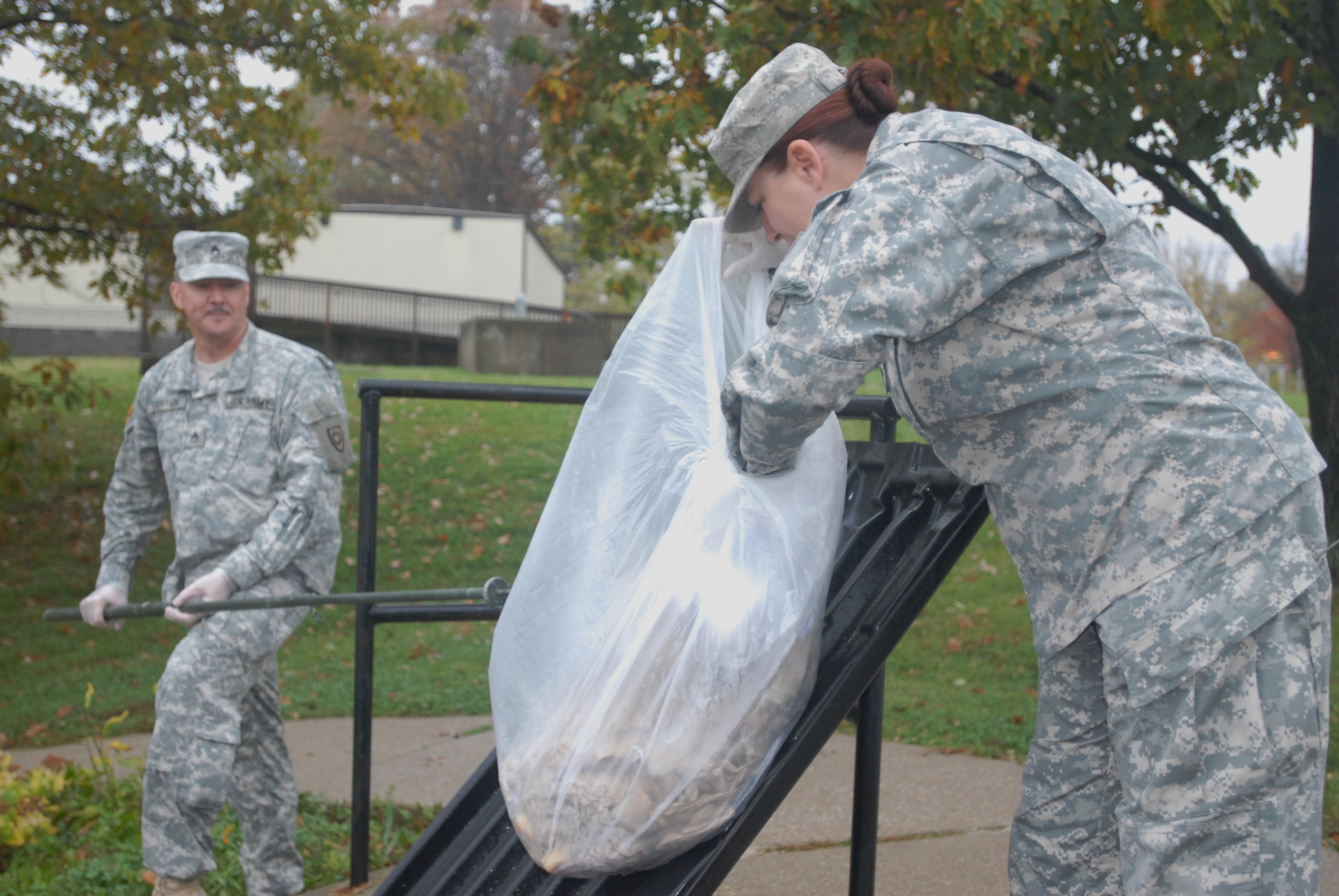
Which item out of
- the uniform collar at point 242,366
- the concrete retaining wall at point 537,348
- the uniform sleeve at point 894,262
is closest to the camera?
the uniform sleeve at point 894,262

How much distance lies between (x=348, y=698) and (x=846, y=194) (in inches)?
182

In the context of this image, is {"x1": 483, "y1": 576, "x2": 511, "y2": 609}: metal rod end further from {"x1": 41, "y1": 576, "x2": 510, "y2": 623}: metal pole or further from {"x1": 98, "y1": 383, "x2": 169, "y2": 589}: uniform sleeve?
{"x1": 98, "y1": 383, "x2": 169, "y2": 589}: uniform sleeve

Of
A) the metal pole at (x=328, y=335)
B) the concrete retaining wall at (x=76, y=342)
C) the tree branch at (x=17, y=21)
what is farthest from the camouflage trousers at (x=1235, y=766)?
the concrete retaining wall at (x=76, y=342)

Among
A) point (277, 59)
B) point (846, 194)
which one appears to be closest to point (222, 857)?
point (846, 194)

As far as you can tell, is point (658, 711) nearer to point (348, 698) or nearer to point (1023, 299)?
point (1023, 299)

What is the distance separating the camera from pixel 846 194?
61.3 inches

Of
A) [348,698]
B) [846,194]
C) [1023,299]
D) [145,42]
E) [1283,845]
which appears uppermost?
[145,42]

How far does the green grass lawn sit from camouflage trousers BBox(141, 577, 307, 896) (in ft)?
6.55

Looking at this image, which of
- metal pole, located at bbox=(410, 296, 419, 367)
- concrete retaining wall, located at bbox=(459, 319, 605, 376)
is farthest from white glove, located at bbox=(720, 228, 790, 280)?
metal pole, located at bbox=(410, 296, 419, 367)

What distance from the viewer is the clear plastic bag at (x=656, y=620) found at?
5.45 ft

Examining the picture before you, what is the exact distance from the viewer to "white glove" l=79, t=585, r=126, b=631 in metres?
3.02

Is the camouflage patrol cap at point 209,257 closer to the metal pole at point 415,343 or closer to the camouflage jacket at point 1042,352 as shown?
the camouflage jacket at point 1042,352

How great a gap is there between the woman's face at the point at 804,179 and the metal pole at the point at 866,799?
36.0 inches

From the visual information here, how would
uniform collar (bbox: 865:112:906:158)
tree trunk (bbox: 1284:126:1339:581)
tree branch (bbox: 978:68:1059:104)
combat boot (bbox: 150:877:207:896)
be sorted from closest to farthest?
uniform collar (bbox: 865:112:906:158), combat boot (bbox: 150:877:207:896), tree branch (bbox: 978:68:1059:104), tree trunk (bbox: 1284:126:1339:581)
